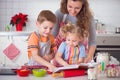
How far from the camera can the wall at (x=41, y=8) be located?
4527mm

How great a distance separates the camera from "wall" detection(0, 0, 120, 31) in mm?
4527

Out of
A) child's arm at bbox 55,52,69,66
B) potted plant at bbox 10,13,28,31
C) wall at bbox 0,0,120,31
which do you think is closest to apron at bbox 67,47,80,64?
child's arm at bbox 55,52,69,66

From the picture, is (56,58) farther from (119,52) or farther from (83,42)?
(119,52)

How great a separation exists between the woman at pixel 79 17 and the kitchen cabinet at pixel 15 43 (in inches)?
74.5

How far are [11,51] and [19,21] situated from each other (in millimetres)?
548

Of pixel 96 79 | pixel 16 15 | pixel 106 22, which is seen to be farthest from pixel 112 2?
pixel 96 79

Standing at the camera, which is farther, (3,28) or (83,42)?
(3,28)

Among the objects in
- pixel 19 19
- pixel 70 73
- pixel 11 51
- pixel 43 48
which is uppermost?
pixel 19 19

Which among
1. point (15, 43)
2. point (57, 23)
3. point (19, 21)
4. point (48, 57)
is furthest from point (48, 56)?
point (19, 21)

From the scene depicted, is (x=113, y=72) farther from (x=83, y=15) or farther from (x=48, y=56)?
(x=83, y=15)

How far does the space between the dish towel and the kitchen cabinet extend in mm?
39

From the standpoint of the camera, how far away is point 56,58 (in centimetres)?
190

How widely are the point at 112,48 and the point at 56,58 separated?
2.28m

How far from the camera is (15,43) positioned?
4.18 meters
